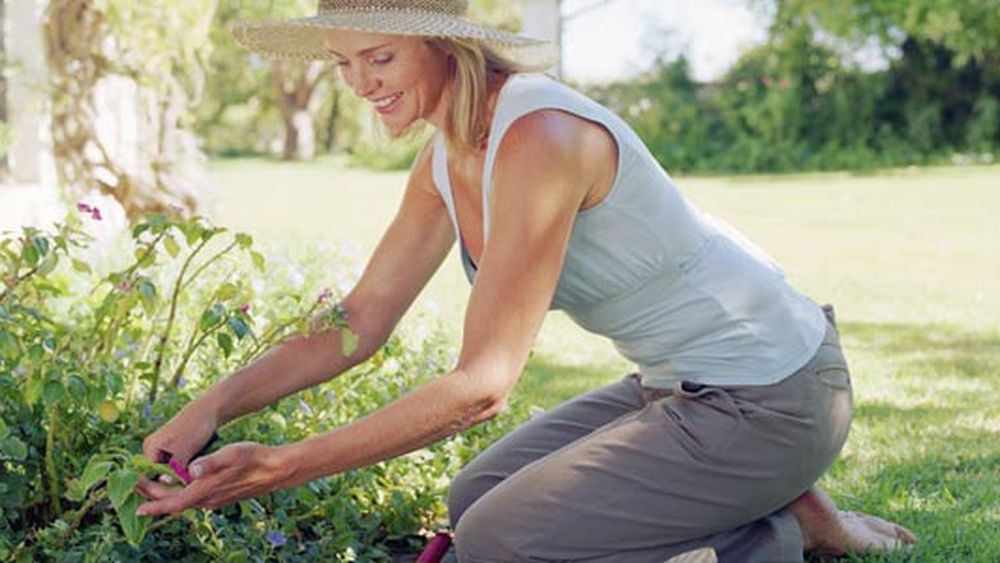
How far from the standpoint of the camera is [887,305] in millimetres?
7188

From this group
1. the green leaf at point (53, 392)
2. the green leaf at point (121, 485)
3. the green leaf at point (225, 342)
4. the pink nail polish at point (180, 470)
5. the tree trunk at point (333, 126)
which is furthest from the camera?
the tree trunk at point (333, 126)

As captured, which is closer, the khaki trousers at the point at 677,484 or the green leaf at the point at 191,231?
the khaki trousers at the point at 677,484

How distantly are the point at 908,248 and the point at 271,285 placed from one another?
5419 millimetres

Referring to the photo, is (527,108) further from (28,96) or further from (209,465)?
(28,96)

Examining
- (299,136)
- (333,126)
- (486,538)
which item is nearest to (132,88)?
(486,538)

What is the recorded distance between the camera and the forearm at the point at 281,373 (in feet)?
9.64

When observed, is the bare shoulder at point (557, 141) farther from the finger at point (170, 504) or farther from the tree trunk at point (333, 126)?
the tree trunk at point (333, 126)

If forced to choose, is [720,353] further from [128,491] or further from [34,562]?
[34,562]

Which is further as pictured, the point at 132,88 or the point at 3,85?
the point at 132,88

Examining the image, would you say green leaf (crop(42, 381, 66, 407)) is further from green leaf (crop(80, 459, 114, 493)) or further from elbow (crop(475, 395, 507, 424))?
elbow (crop(475, 395, 507, 424))

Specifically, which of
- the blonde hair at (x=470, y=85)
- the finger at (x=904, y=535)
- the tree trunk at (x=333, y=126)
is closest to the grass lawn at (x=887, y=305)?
→ the finger at (x=904, y=535)

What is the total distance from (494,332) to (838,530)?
953 millimetres

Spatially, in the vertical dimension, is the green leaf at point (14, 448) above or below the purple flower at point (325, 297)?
below

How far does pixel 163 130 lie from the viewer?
891 centimetres
